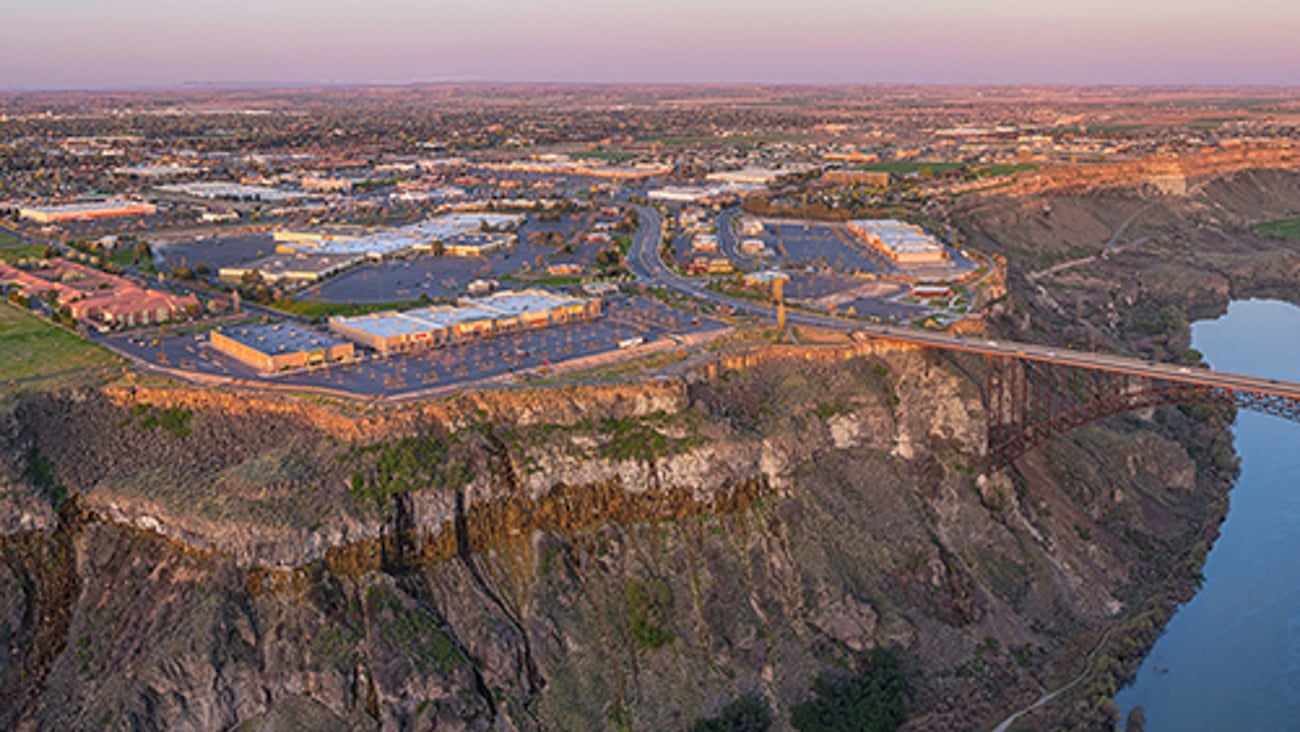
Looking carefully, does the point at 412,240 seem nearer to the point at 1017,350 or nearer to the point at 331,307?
the point at 331,307

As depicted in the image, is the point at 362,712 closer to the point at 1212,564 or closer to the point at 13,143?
the point at 1212,564

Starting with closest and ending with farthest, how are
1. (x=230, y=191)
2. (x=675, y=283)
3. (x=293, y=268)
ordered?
(x=675, y=283)
(x=293, y=268)
(x=230, y=191)

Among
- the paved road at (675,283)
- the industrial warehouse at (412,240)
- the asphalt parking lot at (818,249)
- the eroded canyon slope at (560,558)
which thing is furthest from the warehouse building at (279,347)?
the asphalt parking lot at (818,249)

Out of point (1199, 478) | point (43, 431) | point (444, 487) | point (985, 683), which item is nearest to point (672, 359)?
point (444, 487)

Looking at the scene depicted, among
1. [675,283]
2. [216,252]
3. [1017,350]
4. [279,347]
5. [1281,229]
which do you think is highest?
[1017,350]

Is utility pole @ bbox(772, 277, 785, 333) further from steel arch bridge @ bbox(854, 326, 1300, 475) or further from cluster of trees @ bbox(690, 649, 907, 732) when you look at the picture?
cluster of trees @ bbox(690, 649, 907, 732)

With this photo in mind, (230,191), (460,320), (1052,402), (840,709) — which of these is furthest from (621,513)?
(230,191)

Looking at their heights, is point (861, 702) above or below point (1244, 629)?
above
